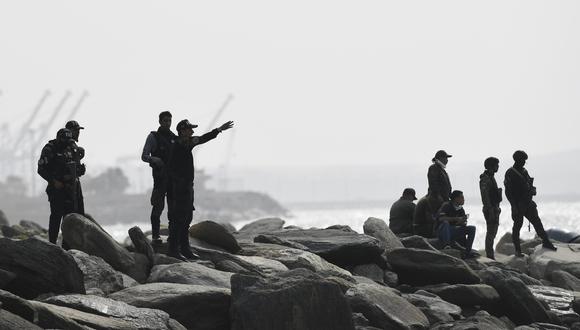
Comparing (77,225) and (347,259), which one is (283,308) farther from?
(347,259)

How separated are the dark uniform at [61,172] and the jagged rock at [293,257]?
2890mm

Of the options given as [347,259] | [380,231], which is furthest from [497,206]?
[347,259]

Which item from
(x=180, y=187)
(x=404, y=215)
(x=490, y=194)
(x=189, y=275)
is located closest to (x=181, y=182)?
(x=180, y=187)

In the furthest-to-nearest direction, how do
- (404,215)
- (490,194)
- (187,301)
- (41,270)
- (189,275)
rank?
(404,215) → (490,194) → (189,275) → (187,301) → (41,270)

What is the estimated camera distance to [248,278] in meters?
11.1

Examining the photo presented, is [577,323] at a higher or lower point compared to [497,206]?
lower

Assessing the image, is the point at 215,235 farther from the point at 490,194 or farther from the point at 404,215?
the point at 490,194

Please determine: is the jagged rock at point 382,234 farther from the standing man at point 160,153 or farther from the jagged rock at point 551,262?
the standing man at point 160,153

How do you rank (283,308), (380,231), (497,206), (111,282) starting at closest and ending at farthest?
1. (283,308)
2. (111,282)
3. (380,231)
4. (497,206)

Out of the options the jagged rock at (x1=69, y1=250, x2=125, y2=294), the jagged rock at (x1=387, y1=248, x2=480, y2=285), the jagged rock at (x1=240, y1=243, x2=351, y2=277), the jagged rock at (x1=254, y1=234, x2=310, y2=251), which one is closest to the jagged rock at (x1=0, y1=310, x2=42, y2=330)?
the jagged rock at (x1=69, y1=250, x2=125, y2=294)

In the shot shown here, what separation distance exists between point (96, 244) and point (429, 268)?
17.6ft

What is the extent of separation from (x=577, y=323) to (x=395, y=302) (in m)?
3.39

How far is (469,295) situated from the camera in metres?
13.8

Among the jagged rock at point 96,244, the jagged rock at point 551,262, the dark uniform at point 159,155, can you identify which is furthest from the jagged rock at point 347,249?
the jagged rock at point 551,262
